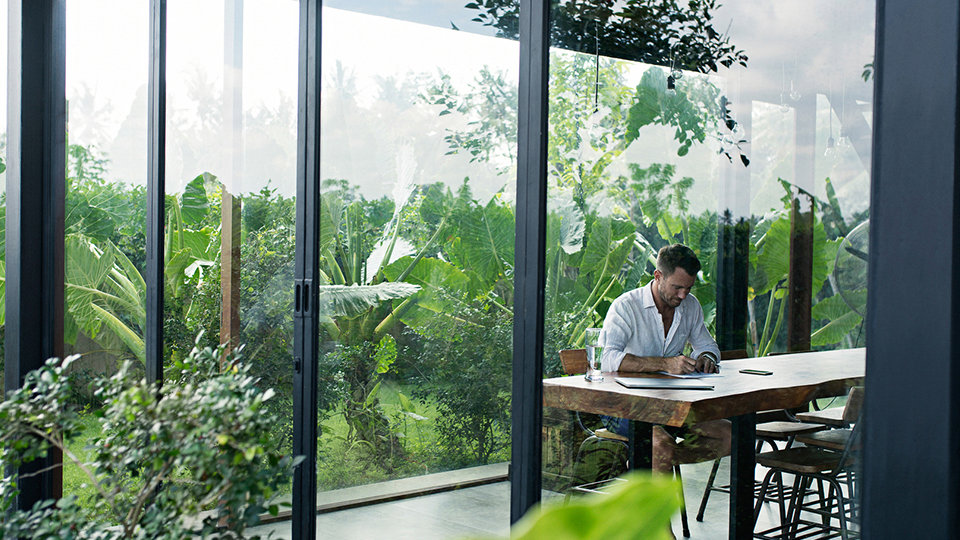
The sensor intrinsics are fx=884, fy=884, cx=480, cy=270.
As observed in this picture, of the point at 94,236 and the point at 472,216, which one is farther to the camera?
the point at 94,236

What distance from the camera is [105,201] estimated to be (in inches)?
205

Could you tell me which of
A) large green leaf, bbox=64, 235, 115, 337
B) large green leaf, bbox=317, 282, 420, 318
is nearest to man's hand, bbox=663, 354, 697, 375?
large green leaf, bbox=317, 282, 420, 318

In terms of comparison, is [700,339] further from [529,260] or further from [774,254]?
[529,260]

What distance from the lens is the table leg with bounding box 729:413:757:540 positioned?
2141 mm

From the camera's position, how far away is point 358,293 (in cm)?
362

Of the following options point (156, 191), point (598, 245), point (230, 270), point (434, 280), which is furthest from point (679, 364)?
point (156, 191)

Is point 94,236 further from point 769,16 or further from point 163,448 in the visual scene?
point 769,16

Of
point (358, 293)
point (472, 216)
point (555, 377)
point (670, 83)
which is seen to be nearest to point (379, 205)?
point (358, 293)

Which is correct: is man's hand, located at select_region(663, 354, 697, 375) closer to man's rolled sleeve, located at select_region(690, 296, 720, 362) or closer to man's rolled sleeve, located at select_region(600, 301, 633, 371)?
man's rolled sleeve, located at select_region(690, 296, 720, 362)

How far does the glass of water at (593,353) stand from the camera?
2512mm

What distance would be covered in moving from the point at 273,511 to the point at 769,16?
1.64 m

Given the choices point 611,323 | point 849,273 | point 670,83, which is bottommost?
point 611,323

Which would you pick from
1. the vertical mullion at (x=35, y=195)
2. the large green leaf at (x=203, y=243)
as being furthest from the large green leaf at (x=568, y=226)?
the vertical mullion at (x=35, y=195)

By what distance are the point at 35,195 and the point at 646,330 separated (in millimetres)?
3545
